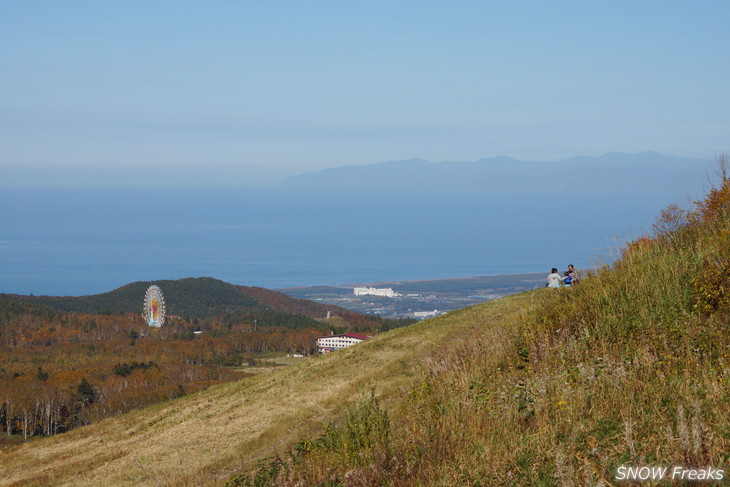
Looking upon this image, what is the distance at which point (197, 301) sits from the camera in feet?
543

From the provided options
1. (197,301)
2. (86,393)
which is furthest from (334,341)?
(197,301)

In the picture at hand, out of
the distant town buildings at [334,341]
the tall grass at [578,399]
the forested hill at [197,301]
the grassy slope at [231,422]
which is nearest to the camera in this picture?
the tall grass at [578,399]

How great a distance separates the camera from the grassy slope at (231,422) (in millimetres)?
12133

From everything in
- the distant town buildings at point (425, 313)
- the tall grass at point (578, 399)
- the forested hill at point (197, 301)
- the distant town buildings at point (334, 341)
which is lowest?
the distant town buildings at point (425, 313)

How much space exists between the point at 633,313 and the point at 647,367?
2.52m

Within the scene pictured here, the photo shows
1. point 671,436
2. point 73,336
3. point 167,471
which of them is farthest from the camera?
point 73,336

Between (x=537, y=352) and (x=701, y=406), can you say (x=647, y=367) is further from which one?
(x=537, y=352)

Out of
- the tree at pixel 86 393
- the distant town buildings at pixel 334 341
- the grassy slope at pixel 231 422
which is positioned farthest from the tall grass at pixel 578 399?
the distant town buildings at pixel 334 341

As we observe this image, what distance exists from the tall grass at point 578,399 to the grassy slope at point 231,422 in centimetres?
270

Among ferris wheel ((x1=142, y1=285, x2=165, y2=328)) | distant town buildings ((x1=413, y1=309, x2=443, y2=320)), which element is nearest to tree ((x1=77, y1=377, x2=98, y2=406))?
ferris wheel ((x1=142, y1=285, x2=165, y2=328))

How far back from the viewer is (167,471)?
11.5 metres

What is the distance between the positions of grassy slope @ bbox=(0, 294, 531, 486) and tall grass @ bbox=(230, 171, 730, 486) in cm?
270

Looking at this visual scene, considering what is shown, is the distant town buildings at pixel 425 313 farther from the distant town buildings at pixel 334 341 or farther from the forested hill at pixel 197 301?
the distant town buildings at pixel 334 341

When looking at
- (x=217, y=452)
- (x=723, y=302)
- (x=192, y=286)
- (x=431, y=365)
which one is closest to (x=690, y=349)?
(x=723, y=302)
